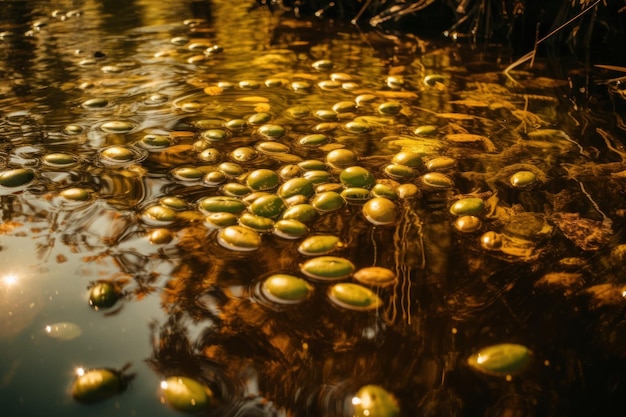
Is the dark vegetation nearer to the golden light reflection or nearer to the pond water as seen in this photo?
the pond water

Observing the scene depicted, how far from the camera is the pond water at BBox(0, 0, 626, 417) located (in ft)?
2.66

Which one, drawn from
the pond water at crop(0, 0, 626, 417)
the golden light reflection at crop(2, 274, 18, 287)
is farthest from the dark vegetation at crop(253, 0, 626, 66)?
the golden light reflection at crop(2, 274, 18, 287)

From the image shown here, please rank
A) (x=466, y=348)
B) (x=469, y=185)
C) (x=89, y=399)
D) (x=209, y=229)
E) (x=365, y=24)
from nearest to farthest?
(x=89, y=399)
(x=466, y=348)
(x=209, y=229)
(x=469, y=185)
(x=365, y=24)

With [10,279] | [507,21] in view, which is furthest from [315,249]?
[507,21]

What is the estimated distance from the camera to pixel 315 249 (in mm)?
1088

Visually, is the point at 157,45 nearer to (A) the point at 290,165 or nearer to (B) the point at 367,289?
(A) the point at 290,165

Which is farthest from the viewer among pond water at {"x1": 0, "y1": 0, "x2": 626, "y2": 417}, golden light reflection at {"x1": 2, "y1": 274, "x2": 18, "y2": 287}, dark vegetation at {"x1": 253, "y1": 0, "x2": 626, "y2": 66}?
dark vegetation at {"x1": 253, "y1": 0, "x2": 626, "y2": 66}

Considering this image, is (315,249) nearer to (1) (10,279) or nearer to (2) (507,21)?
(1) (10,279)

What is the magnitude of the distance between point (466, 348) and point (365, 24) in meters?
2.85

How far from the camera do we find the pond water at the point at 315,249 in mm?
812

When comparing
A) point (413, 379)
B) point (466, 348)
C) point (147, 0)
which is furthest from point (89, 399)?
point (147, 0)

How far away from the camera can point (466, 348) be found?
868mm

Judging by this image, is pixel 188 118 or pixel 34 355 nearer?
pixel 34 355

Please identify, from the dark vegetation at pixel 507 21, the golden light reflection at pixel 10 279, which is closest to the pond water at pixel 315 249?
the golden light reflection at pixel 10 279
